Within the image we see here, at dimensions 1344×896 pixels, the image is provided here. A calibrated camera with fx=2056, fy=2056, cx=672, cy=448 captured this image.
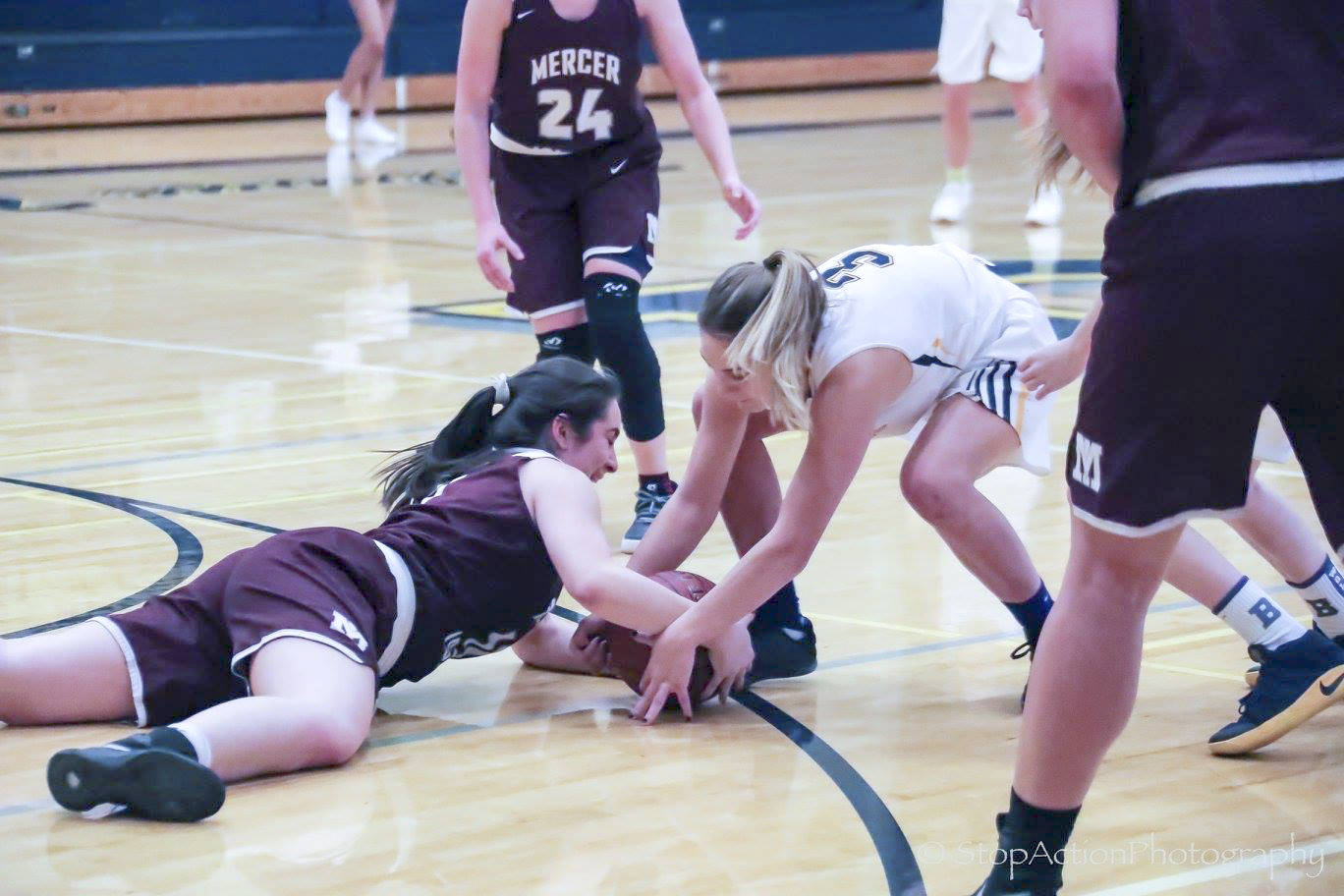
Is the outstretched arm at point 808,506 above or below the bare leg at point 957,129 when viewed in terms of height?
above

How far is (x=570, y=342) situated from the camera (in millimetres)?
4961

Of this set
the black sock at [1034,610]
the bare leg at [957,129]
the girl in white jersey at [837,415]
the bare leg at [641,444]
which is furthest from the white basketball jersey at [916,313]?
the bare leg at [957,129]

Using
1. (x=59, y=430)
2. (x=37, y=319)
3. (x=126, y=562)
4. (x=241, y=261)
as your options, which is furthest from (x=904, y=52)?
(x=126, y=562)

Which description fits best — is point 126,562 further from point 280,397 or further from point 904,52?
point 904,52

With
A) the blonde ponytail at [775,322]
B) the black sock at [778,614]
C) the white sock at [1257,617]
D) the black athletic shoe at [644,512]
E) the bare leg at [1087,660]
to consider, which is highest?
the blonde ponytail at [775,322]

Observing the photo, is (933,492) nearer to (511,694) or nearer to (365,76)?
(511,694)

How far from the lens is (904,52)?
2088 centimetres

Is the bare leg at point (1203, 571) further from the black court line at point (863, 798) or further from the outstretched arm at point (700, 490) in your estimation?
the outstretched arm at point (700, 490)

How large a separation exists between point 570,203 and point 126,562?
54.6 inches

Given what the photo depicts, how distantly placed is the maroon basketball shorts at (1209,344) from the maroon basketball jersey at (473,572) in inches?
52.3

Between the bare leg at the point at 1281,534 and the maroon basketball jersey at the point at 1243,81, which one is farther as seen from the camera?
the bare leg at the point at 1281,534

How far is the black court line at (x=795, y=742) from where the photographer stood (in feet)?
8.74

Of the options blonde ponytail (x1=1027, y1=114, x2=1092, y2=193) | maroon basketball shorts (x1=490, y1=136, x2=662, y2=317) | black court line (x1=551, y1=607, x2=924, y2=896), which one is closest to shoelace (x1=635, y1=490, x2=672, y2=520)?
maroon basketball shorts (x1=490, y1=136, x2=662, y2=317)

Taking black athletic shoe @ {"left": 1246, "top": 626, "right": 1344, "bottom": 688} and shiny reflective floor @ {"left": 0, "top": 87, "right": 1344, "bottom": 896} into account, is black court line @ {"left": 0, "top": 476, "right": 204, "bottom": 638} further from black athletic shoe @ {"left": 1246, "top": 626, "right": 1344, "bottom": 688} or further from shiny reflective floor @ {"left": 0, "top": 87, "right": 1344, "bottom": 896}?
black athletic shoe @ {"left": 1246, "top": 626, "right": 1344, "bottom": 688}
